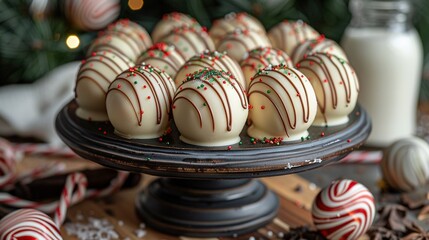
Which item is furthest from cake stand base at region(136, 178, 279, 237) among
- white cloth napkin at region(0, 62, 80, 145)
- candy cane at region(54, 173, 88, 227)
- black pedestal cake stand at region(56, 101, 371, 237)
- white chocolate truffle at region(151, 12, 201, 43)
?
white cloth napkin at region(0, 62, 80, 145)

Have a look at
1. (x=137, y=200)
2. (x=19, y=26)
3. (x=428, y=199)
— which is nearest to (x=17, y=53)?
(x=19, y=26)

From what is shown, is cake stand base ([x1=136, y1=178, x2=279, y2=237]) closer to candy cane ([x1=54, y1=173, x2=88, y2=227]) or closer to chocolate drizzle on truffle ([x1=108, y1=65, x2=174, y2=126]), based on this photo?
candy cane ([x1=54, y1=173, x2=88, y2=227])

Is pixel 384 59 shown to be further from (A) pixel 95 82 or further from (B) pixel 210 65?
(A) pixel 95 82

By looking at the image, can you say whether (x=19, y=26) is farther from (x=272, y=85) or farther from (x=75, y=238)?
(x=272, y=85)

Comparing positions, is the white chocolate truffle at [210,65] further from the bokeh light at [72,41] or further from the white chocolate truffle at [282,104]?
the bokeh light at [72,41]

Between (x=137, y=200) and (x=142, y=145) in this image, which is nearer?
(x=142, y=145)

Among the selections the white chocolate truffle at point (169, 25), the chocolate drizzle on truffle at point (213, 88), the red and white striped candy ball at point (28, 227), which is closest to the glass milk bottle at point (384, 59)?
the white chocolate truffle at point (169, 25)
